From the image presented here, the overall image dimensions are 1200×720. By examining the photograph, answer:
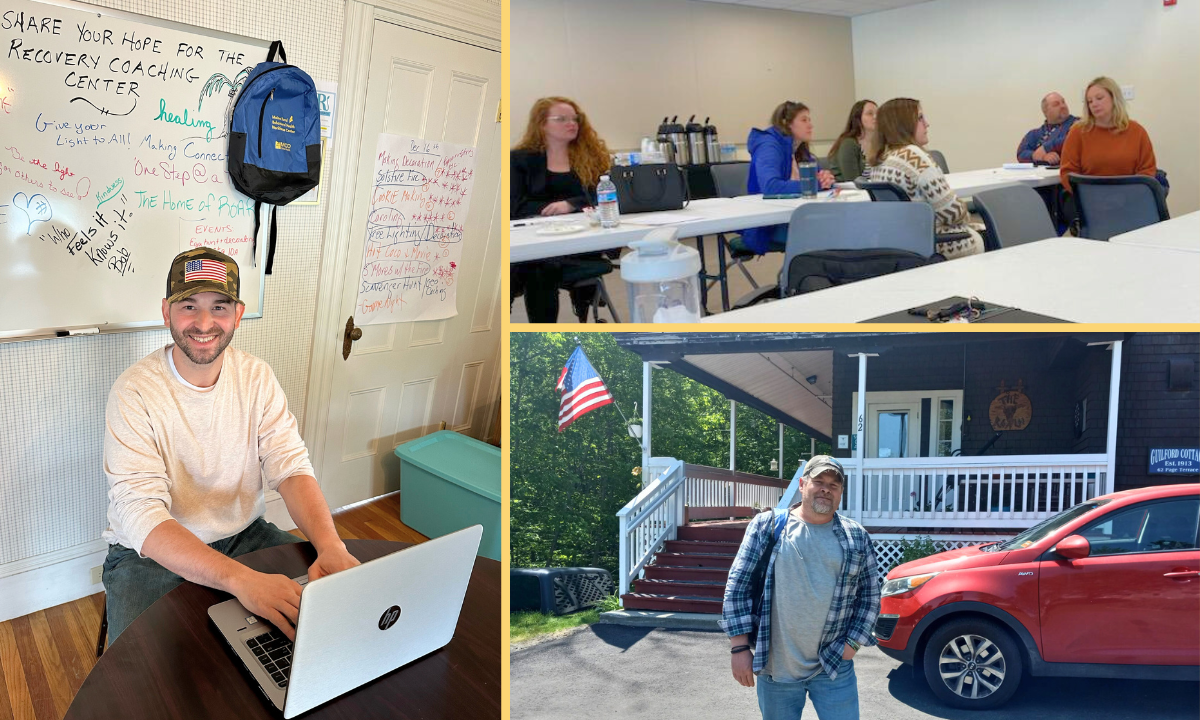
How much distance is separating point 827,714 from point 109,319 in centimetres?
261

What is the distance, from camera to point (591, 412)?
3.50 ft

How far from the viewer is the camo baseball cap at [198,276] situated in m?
2.10

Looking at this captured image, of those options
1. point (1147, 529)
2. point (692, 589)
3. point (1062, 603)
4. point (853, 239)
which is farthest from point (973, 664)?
point (853, 239)

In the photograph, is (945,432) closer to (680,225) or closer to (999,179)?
(680,225)

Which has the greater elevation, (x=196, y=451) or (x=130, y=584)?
(x=196, y=451)

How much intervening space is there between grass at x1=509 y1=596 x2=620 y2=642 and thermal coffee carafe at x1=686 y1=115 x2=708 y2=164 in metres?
7.32

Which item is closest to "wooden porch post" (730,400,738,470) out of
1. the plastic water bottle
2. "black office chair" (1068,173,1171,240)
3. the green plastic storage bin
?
the plastic water bottle

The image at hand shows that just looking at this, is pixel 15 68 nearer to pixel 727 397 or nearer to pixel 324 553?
pixel 324 553

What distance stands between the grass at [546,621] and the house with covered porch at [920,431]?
0.03 metres

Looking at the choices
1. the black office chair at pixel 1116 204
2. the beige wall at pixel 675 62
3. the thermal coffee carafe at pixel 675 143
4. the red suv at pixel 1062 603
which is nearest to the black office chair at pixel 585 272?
the red suv at pixel 1062 603

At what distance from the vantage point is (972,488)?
110 centimetres

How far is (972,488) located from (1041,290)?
48 cm

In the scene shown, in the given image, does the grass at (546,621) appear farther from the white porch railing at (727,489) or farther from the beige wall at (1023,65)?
the beige wall at (1023,65)

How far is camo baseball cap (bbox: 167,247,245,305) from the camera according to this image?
2.10 m
